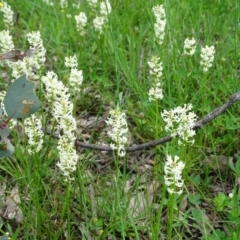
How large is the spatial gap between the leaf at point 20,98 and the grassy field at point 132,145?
151 millimetres

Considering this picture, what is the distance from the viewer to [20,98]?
1442mm

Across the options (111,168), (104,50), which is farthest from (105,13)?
(111,168)

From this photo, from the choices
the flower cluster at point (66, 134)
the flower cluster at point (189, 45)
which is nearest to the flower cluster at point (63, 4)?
the flower cluster at point (189, 45)

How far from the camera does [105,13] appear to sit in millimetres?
3006

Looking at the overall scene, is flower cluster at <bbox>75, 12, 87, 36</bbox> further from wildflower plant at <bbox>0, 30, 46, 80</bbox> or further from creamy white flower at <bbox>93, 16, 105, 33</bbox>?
wildflower plant at <bbox>0, 30, 46, 80</bbox>

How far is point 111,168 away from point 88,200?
34 centimetres

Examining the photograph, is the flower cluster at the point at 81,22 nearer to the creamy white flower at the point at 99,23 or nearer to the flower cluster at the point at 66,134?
the creamy white flower at the point at 99,23

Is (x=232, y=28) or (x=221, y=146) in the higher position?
(x=232, y=28)

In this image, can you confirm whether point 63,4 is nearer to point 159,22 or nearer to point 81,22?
point 81,22

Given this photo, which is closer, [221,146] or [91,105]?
[221,146]

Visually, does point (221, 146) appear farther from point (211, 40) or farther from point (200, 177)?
point (211, 40)

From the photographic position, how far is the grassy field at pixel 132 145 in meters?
1.85

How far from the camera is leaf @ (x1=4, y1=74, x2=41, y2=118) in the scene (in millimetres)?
1430

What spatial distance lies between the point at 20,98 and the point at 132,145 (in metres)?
1.00
